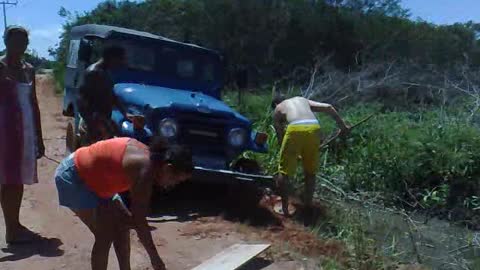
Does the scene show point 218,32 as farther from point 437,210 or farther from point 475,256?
point 475,256

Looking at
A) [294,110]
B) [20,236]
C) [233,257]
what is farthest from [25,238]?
[294,110]

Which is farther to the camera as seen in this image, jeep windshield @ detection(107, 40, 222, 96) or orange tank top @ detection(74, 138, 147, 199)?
jeep windshield @ detection(107, 40, 222, 96)

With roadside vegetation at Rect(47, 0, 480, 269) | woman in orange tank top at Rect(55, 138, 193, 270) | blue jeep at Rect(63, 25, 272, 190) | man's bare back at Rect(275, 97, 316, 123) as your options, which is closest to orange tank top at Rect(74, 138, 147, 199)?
woman in orange tank top at Rect(55, 138, 193, 270)

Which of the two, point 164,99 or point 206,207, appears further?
point 206,207

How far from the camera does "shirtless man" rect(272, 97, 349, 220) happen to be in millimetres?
8109

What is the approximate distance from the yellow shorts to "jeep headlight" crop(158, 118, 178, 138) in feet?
4.08

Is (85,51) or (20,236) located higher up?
(85,51)

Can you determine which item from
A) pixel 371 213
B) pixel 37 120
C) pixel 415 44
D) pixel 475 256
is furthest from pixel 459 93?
pixel 415 44

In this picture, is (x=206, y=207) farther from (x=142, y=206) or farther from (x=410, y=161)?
(x=142, y=206)

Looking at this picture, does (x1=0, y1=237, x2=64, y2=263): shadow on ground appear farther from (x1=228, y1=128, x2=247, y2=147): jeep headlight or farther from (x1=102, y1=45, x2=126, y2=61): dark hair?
(x1=228, y1=128, x2=247, y2=147): jeep headlight

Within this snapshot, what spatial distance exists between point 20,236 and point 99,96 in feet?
5.38

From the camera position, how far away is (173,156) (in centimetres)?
388

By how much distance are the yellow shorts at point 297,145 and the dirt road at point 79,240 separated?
0.98 m

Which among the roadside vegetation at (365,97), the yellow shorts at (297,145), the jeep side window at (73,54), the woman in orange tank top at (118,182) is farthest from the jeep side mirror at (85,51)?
the woman in orange tank top at (118,182)
